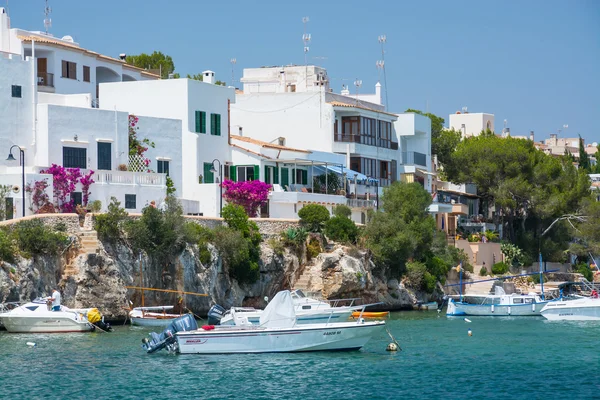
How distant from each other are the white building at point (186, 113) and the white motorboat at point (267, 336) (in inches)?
986

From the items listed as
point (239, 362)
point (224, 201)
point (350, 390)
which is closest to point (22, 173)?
point (224, 201)

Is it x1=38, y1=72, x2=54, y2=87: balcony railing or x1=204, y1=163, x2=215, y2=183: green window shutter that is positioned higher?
x1=38, y1=72, x2=54, y2=87: balcony railing


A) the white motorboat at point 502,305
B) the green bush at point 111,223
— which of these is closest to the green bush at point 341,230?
the white motorboat at point 502,305

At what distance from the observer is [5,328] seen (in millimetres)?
56219

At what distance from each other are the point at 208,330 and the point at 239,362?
2660 mm

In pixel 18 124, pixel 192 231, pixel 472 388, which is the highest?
pixel 18 124

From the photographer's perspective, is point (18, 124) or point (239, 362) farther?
point (18, 124)

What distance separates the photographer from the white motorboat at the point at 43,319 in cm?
5481

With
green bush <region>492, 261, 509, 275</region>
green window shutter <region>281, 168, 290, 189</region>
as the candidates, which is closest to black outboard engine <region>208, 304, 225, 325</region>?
green window shutter <region>281, 168, 290, 189</region>

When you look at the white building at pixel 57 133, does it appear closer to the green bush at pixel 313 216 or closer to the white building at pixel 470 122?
the green bush at pixel 313 216

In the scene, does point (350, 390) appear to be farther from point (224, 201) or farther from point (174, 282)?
point (224, 201)

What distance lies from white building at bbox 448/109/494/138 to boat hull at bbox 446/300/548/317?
6610cm

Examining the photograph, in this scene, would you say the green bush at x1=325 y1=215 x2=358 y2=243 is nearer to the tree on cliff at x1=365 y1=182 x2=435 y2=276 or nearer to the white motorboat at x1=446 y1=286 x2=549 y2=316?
the tree on cliff at x1=365 y1=182 x2=435 y2=276

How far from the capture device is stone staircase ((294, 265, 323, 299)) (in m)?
71.7
